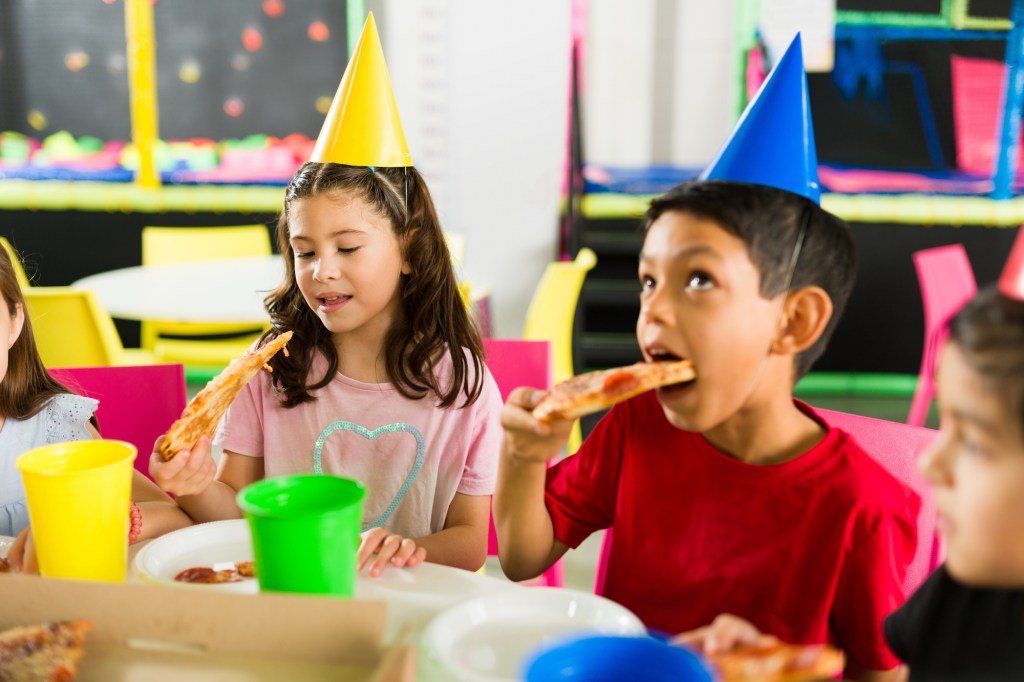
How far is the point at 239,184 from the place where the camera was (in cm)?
499

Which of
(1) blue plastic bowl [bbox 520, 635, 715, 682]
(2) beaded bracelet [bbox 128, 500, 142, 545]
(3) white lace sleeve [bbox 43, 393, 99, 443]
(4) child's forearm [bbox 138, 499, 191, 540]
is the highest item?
(1) blue plastic bowl [bbox 520, 635, 715, 682]

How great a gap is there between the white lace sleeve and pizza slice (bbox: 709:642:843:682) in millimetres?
1097

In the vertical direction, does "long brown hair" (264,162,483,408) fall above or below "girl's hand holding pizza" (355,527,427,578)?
above

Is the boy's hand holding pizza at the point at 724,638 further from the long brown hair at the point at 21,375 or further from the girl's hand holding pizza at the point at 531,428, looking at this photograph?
the long brown hair at the point at 21,375

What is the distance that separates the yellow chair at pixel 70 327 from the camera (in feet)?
8.34

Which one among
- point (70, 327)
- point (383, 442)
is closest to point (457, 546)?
point (383, 442)

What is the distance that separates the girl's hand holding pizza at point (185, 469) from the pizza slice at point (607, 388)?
0.43 m

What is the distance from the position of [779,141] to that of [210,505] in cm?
91

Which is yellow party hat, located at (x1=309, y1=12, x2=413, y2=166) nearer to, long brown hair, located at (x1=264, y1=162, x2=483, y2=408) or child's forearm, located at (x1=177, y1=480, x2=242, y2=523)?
long brown hair, located at (x1=264, y1=162, x2=483, y2=408)

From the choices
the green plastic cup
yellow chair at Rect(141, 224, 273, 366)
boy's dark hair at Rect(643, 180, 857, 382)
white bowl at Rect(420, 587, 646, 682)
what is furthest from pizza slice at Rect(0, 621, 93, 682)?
yellow chair at Rect(141, 224, 273, 366)

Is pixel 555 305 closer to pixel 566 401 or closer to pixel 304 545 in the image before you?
pixel 566 401

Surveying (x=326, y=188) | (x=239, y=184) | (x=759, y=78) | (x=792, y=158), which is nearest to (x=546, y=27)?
(x=759, y=78)

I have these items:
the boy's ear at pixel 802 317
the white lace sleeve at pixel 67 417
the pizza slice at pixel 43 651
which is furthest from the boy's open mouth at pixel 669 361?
the white lace sleeve at pixel 67 417

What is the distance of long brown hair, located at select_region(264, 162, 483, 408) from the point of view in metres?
1.49
